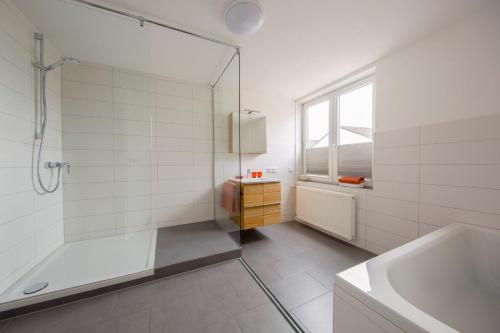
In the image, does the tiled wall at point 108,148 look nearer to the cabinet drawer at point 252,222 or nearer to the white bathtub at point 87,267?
the white bathtub at point 87,267

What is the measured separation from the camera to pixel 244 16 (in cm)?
135

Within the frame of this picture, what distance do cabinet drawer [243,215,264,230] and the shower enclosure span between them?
171 mm

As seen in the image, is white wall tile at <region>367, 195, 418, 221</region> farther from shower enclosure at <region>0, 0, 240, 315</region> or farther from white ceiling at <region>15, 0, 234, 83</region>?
white ceiling at <region>15, 0, 234, 83</region>

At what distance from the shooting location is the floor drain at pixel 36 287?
1.25 metres

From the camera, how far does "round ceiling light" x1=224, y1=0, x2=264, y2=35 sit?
1293 millimetres

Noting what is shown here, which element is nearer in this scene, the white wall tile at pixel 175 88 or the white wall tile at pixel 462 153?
the white wall tile at pixel 462 153

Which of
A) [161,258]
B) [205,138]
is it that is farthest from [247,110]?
[161,258]

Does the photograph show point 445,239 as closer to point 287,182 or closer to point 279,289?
point 279,289

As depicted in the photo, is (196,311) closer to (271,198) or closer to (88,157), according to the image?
(271,198)

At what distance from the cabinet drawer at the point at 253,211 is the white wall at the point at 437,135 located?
1264 mm

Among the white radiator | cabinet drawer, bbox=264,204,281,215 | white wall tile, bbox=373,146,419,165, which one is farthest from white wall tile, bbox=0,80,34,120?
white wall tile, bbox=373,146,419,165

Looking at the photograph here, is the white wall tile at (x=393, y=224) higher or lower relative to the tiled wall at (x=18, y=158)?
lower

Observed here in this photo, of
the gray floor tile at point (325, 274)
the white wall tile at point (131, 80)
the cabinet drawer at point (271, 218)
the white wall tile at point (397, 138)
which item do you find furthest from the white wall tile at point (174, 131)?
the white wall tile at point (397, 138)

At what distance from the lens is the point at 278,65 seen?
7.07 ft
